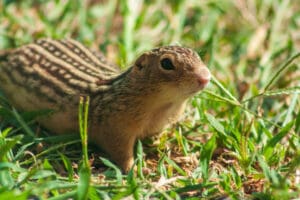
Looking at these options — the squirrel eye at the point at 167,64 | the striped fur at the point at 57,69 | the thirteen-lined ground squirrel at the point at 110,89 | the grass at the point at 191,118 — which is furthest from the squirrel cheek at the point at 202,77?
the striped fur at the point at 57,69

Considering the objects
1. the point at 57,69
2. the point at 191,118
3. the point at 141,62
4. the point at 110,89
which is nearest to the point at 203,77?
the point at 141,62

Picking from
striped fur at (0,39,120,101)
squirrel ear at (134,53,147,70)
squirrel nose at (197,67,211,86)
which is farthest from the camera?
striped fur at (0,39,120,101)

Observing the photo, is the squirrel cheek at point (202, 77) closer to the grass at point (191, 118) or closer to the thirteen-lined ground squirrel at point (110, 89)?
the thirteen-lined ground squirrel at point (110, 89)

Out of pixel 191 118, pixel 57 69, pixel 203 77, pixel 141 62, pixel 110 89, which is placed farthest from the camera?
pixel 191 118

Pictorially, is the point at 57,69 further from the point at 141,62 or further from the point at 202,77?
the point at 202,77

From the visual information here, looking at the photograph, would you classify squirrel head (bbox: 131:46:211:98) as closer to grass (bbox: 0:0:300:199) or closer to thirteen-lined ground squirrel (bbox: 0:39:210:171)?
thirteen-lined ground squirrel (bbox: 0:39:210:171)

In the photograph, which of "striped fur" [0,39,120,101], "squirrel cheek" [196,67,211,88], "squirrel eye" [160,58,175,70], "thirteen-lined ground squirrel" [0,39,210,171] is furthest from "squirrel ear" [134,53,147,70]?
"squirrel cheek" [196,67,211,88]

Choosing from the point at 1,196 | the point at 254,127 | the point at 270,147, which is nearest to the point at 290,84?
the point at 254,127
